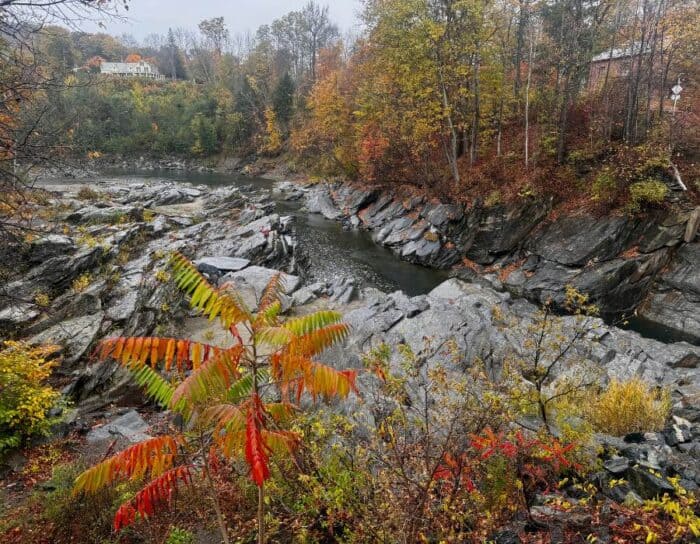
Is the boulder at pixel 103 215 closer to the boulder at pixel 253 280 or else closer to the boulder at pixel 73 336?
the boulder at pixel 253 280

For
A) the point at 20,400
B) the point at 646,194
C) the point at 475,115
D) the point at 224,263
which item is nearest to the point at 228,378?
the point at 20,400

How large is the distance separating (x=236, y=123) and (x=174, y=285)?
5795 centimetres

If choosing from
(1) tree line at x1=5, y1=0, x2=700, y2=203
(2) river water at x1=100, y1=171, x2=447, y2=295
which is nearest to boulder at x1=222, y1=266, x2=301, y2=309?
(2) river water at x1=100, y1=171, x2=447, y2=295

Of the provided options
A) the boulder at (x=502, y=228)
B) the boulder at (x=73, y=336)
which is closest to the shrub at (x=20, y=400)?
the boulder at (x=73, y=336)

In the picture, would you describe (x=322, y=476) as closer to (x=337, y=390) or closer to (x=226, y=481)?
(x=337, y=390)

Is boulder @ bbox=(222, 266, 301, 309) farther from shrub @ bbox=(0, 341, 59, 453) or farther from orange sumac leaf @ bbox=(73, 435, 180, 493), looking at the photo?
orange sumac leaf @ bbox=(73, 435, 180, 493)

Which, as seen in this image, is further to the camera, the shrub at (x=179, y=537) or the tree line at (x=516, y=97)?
the tree line at (x=516, y=97)

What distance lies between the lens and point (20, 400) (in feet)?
21.8

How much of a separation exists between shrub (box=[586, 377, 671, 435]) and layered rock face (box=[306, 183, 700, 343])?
4.35m

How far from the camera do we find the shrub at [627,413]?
6.77 meters

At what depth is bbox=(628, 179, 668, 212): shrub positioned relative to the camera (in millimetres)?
15680

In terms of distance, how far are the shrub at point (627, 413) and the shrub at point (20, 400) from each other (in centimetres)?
976

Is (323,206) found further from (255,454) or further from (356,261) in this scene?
(255,454)

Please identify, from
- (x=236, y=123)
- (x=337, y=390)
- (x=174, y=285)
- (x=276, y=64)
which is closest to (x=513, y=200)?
(x=174, y=285)
